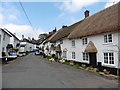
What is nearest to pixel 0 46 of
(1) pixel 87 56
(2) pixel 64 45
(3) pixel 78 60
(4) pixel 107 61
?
(2) pixel 64 45

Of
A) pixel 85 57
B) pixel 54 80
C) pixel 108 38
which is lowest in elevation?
pixel 54 80

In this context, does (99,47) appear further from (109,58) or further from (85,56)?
(85,56)

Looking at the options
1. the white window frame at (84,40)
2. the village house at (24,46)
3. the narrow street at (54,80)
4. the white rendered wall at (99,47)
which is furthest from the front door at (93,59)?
the village house at (24,46)

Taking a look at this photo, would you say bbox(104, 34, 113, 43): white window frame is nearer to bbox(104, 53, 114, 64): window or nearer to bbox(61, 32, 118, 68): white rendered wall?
bbox(61, 32, 118, 68): white rendered wall

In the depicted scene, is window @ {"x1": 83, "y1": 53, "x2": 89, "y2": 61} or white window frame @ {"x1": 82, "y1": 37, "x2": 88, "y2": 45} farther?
white window frame @ {"x1": 82, "y1": 37, "x2": 88, "y2": 45}

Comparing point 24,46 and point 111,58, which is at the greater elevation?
point 24,46

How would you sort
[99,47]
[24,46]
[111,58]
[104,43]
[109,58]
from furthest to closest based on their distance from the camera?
[24,46], [99,47], [104,43], [109,58], [111,58]

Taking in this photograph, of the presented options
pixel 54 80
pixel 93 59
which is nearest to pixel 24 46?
pixel 93 59

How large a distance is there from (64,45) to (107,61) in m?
17.5

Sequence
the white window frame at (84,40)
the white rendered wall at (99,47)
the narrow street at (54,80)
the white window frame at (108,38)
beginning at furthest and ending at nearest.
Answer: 1. the white window frame at (84,40)
2. the white window frame at (108,38)
3. the white rendered wall at (99,47)
4. the narrow street at (54,80)

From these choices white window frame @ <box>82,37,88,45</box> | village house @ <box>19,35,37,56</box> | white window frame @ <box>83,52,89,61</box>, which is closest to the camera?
white window frame @ <box>83,52,89,61</box>

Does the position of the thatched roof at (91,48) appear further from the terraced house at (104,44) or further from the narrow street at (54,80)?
the narrow street at (54,80)

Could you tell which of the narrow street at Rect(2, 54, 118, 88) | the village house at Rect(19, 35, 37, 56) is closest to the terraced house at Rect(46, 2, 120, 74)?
the narrow street at Rect(2, 54, 118, 88)

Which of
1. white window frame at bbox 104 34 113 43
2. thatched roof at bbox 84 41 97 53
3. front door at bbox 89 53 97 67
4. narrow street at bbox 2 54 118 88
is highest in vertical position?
white window frame at bbox 104 34 113 43
